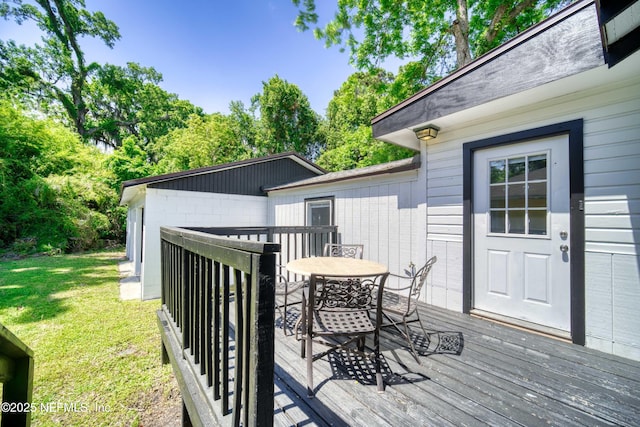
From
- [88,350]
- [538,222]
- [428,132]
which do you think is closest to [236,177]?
[88,350]

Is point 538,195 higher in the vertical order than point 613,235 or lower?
higher

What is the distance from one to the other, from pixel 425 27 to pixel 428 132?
7.66 metres

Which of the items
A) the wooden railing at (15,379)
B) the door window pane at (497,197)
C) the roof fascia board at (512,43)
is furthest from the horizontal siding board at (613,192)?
the wooden railing at (15,379)

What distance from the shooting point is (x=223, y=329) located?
1.27 metres

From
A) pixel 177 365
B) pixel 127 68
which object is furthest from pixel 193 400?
pixel 127 68

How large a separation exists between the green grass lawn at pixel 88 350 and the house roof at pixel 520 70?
4.30 m

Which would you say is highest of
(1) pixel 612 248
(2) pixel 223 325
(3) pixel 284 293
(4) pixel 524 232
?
(4) pixel 524 232

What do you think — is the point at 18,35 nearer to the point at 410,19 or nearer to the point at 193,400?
the point at 410,19

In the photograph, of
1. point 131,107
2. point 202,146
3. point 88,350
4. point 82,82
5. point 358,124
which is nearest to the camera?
point 88,350

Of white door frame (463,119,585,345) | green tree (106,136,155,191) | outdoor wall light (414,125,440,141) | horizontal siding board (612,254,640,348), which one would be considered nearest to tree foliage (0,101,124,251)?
green tree (106,136,155,191)

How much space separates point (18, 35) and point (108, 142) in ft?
25.1

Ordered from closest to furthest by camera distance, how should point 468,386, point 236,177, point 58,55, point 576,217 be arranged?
point 468,386
point 576,217
point 236,177
point 58,55

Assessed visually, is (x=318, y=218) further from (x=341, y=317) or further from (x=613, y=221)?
(x=613, y=221)

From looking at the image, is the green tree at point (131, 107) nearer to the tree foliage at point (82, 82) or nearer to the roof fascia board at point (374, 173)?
the tree foliage at point (82, 82)
